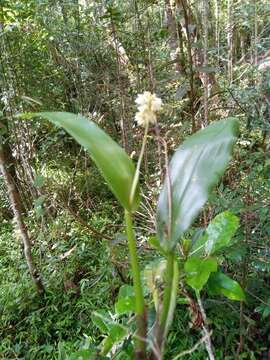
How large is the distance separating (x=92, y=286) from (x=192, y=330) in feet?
1.87

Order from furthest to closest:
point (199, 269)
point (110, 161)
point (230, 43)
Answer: point (230, 43) → point (199, 269) → point (110, 161)

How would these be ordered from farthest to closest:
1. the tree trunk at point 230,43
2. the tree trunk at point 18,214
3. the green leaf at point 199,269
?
1. the tree trunk at point 230,43
2. the tree trunk at point 18,214
3. the green leaf at point 199,269

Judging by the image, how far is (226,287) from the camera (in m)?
0.94

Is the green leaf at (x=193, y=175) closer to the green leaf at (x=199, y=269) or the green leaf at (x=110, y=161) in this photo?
the green leaf at (x=110, y=161)

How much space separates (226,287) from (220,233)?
0.42ft

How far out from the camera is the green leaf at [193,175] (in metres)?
0.55

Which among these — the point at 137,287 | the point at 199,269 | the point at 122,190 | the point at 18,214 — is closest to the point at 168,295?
the point at 137,287

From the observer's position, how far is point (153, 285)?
682mm

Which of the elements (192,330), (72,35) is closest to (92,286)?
(192,330)

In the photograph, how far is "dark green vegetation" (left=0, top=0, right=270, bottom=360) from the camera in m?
0.95

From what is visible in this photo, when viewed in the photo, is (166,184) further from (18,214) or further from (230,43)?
(230,43)

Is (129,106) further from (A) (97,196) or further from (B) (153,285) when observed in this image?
(B) (153,285)

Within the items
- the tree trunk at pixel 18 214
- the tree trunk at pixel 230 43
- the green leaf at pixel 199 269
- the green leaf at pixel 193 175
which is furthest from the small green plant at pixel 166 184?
the tree trunk at pixel 230 43

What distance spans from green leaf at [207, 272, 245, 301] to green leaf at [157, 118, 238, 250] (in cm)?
42
